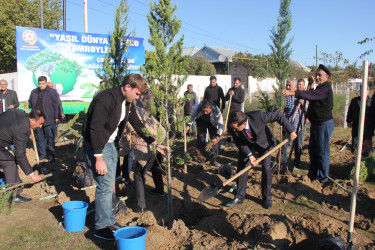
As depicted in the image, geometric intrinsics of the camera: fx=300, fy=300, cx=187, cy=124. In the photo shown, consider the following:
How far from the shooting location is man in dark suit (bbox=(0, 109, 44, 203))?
4328 mm

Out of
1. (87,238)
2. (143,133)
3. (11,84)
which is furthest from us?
(11,84)

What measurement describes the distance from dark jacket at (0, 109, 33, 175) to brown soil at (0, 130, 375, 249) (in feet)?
2.71

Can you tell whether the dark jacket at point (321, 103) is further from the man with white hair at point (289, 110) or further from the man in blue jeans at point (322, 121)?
the man with white hair at point (289, 110)

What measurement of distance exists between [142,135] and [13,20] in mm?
21912

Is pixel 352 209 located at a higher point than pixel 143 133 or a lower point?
lower

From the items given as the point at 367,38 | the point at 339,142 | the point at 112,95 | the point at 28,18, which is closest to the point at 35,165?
the point at 112,95

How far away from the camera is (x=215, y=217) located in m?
4.24

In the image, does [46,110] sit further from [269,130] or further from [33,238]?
[269,130]

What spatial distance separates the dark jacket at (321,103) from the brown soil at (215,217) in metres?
1.15

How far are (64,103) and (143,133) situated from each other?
31.6ft

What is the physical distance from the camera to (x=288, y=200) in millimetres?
4898

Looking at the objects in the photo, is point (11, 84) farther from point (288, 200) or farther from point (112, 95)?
point (288, 200)

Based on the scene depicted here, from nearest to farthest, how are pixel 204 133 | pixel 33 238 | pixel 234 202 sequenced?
pixel 33 238
pixel 234 202
pixel 204 133

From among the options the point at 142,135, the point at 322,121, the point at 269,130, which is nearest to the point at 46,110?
the point at 142,135
